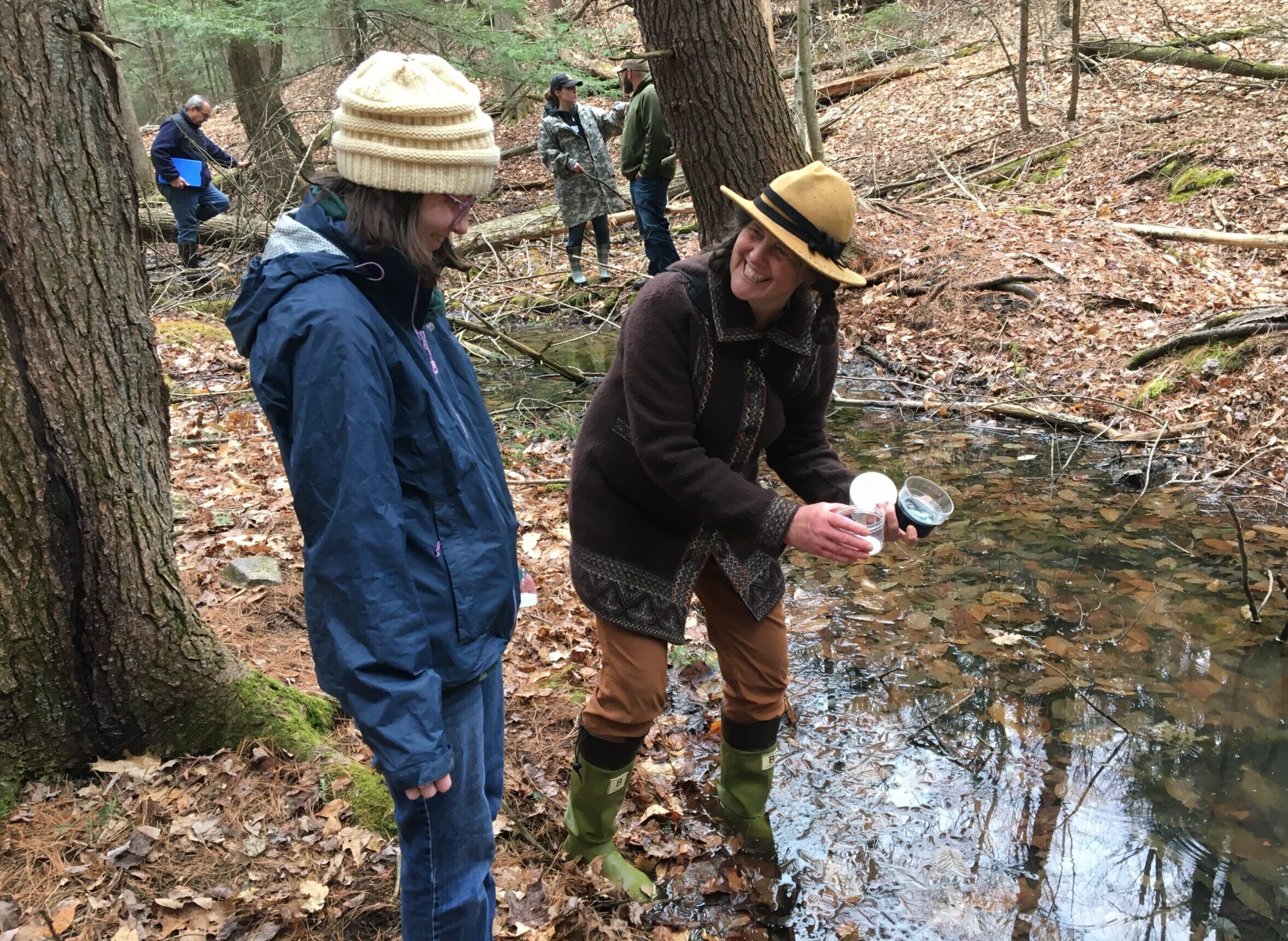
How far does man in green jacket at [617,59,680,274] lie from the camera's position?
9.59 m

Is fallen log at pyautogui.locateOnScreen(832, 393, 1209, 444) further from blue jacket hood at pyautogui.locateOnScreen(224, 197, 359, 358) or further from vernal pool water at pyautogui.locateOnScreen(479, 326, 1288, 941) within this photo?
blue jacket hood at pyautogui.locateOnScreen(224, 197, 359, 358)

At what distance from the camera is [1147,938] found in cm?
296

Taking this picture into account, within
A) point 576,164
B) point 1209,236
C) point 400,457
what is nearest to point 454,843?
point 400,457

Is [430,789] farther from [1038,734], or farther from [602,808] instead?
[1038,734]

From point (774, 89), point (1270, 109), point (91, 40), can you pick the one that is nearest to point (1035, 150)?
point (1270, 109)

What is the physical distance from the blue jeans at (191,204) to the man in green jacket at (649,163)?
17.2 feet

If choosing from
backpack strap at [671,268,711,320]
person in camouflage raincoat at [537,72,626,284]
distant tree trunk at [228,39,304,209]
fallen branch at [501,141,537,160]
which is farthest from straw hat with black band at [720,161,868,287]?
fallen branch at [501,141,537,160]

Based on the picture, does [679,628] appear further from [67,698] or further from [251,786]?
[67,698]

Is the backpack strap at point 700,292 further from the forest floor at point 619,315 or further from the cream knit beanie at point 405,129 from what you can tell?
the forest floor at point 619,315

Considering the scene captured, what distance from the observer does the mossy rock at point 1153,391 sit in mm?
6930

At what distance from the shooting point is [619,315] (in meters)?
10.1

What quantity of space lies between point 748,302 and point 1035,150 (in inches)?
443

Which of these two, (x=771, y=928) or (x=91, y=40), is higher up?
(x=91, y=40)

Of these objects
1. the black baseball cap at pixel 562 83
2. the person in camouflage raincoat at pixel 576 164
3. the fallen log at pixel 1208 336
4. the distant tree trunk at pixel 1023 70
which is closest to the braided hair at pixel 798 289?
the fallen log at pixel 1208 336
